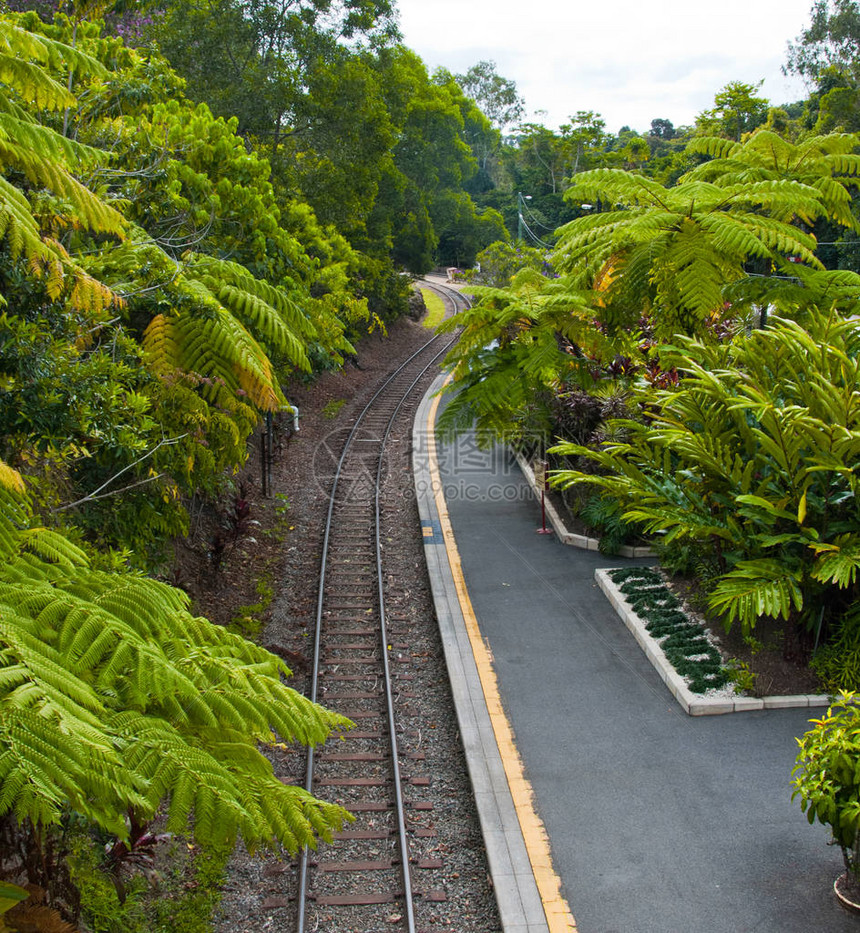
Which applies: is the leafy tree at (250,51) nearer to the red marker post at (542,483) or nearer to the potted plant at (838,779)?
the red marker post at (542,483)

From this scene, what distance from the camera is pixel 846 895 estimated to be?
6.48 metres

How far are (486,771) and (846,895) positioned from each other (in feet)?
10.8

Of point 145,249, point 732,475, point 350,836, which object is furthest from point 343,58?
point 350,836

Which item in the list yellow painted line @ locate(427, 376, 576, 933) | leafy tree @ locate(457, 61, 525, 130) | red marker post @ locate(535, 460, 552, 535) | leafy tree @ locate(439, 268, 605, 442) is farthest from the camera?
leafy tree @ locate(457, 61, 525, 130)

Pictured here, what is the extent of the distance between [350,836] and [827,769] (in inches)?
164

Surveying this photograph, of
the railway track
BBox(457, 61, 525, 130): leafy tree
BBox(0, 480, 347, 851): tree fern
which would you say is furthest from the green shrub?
BBox(457, 61, 525, 130): leafy tree

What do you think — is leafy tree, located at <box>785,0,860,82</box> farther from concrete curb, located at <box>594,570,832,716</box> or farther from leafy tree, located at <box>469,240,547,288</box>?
concrete curb, located at <box>594,570,832,716</box>

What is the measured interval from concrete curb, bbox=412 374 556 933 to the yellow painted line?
0.04 m

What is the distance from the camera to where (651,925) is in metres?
6.33

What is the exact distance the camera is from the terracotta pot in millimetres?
6379

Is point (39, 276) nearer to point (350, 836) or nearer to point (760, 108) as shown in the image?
point (350, 836)

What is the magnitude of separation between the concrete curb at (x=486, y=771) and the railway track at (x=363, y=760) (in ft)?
1.76

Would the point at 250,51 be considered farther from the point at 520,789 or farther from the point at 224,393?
the point at 520,789

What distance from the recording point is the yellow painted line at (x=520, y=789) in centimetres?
653
